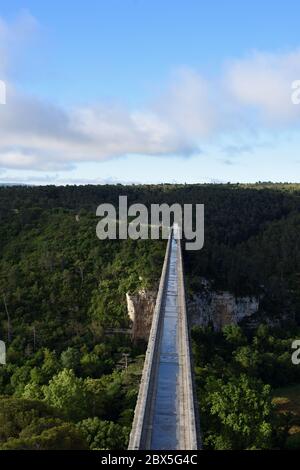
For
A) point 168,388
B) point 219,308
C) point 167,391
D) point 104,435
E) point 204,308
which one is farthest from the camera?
point 219,308

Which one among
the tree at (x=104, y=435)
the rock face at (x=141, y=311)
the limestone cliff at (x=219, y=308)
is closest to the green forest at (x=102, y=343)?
the tree at (x=104, y=435)

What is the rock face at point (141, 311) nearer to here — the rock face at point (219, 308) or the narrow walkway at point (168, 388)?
the rock face at point (219, 308)

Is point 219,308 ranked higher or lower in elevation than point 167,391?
lower

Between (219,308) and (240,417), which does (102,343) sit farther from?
(240,417)

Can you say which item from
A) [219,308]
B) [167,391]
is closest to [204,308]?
[219,308]

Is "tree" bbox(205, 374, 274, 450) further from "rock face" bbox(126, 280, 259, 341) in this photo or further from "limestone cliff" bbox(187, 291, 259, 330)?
"limestone cliff" bbox(187, 291, 259, 330)

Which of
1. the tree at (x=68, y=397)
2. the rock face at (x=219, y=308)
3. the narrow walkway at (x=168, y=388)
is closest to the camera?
the narrow walkway at (x=168, y=388)
